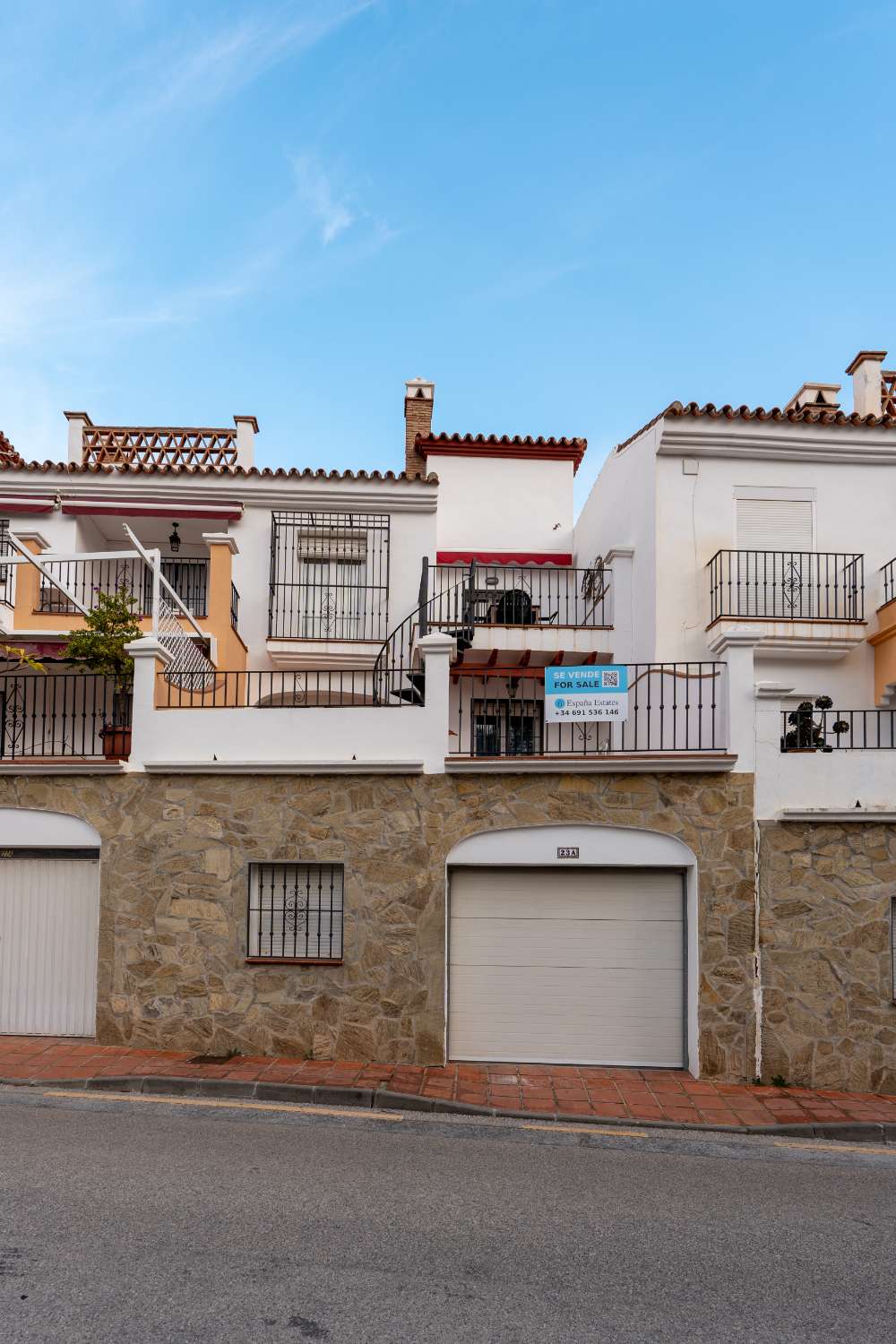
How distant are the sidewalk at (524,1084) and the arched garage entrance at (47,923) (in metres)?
0.41

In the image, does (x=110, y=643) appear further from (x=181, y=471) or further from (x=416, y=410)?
(x=416, y=410)

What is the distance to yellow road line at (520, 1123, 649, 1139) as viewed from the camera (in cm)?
823

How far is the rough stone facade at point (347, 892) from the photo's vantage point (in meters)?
10.0

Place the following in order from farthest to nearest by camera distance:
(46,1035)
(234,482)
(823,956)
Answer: (234,482) < (46,1035) < (823,956)

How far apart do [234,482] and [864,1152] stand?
12.9 meters

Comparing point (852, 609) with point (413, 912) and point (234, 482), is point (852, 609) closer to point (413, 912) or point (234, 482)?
point (413, 912)

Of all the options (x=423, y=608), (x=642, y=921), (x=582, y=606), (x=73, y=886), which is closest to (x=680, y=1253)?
(x=642, y=921)

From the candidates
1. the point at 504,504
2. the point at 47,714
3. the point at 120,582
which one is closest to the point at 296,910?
the point at 47,714

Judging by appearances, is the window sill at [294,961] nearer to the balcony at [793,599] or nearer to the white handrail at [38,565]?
the white handrail at [38,565]

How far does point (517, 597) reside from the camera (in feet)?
51.5

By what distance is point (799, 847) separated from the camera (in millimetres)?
10047

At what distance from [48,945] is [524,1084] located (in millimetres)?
5399

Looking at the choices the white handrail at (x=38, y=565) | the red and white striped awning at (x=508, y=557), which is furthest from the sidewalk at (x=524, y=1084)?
the red and white striped awning at (x=508, y=557)

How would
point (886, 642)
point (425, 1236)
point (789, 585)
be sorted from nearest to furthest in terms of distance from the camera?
point (425, 1236), point (886, 642), point (789, 585)
